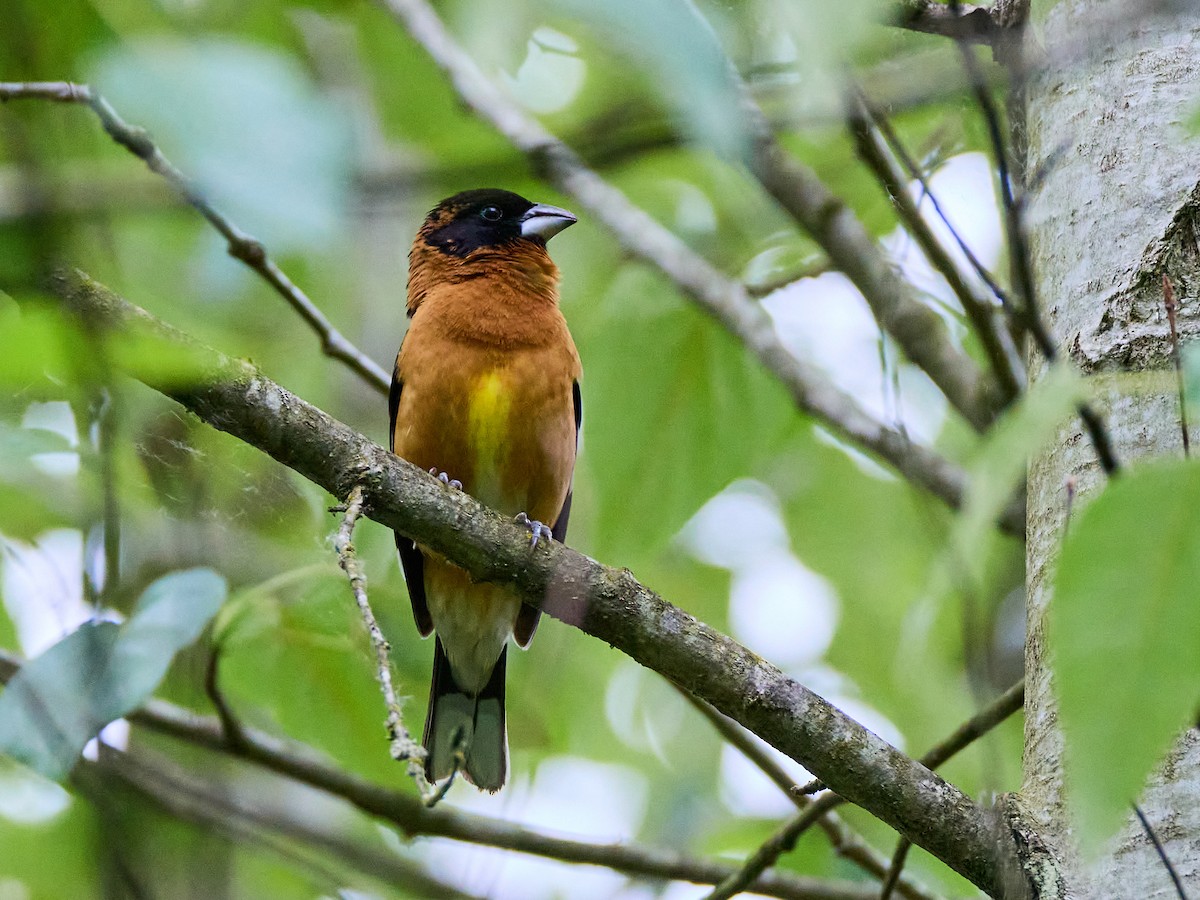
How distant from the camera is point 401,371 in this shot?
16.5 ft

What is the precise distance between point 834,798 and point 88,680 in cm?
194

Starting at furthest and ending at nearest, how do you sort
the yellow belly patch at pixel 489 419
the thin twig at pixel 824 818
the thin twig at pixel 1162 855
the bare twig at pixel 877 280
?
the yellow belly patch at pixel 489 419
the bare twig at pixel 877 280
the thin twig at pixel 824 818
the thin twig at pixel 1162 855

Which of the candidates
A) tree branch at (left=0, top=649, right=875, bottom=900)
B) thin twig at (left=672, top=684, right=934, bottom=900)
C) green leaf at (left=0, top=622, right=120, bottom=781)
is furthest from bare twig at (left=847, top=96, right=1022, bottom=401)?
green leaf at (left=0, top=622, right=120, bottom=781)

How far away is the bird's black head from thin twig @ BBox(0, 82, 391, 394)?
1.31m

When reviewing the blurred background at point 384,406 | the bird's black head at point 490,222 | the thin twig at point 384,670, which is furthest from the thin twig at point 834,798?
the bird's black head at point 490,222

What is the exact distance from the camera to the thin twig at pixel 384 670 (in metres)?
1.79

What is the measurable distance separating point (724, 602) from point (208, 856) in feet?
12.5

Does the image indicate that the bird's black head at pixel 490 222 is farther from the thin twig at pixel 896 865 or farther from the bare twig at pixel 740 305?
the thin twig at pixel 896 865

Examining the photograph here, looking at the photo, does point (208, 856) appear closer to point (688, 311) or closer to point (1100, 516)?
point (688, 311)

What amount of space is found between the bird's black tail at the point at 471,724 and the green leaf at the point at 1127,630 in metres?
4.35

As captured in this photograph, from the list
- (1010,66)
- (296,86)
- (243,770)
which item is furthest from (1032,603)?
(243,770)

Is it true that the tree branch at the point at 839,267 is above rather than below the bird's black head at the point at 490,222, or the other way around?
A: below

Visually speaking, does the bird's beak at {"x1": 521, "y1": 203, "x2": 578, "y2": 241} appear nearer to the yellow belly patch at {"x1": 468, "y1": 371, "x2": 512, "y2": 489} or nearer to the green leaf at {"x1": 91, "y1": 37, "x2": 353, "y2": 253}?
the yellow belly patch at {"x1": 468, "y1": 371, "x2": 512, "y2": 489}

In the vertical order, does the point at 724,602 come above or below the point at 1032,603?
above
